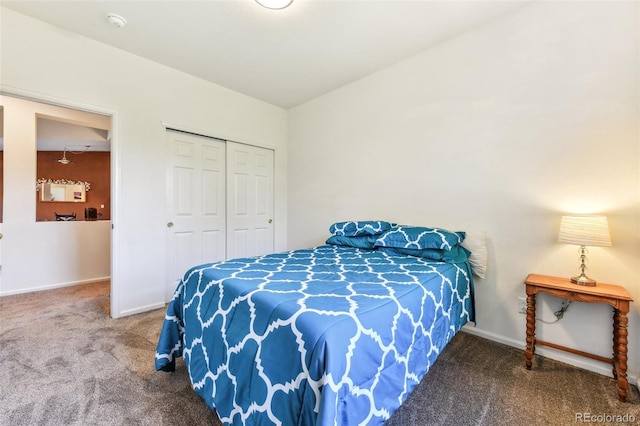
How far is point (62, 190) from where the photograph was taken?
565 centimetres

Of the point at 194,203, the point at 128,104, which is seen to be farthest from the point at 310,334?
the point at 128,104

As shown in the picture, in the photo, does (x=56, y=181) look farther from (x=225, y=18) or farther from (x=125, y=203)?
(x=225, y=18)

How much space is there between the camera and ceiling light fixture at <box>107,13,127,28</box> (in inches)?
84.5

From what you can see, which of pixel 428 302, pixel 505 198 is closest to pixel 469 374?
pixel 428 302

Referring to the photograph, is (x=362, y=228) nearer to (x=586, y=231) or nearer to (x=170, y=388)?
(x=586, y=231)

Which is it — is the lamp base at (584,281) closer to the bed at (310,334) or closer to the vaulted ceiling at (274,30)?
the bed at (310,334)

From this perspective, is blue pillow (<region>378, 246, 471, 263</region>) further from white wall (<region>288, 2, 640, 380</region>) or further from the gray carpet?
the gray carpet

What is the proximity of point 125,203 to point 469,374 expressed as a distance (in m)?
3.29

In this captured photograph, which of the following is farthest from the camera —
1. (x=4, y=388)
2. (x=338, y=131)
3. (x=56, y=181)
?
(x=56, y=181)

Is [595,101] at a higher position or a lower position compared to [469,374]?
higher

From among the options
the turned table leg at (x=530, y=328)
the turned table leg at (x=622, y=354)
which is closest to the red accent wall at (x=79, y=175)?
the turned table leg at (x=530, y=328)

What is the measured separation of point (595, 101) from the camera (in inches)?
69.9

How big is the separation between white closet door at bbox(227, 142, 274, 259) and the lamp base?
10.9ft

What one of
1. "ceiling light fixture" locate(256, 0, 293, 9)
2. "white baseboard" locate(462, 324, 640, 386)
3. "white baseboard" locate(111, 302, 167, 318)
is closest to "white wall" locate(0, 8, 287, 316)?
"white baseboard" locate(111, 302, 167, 318)
